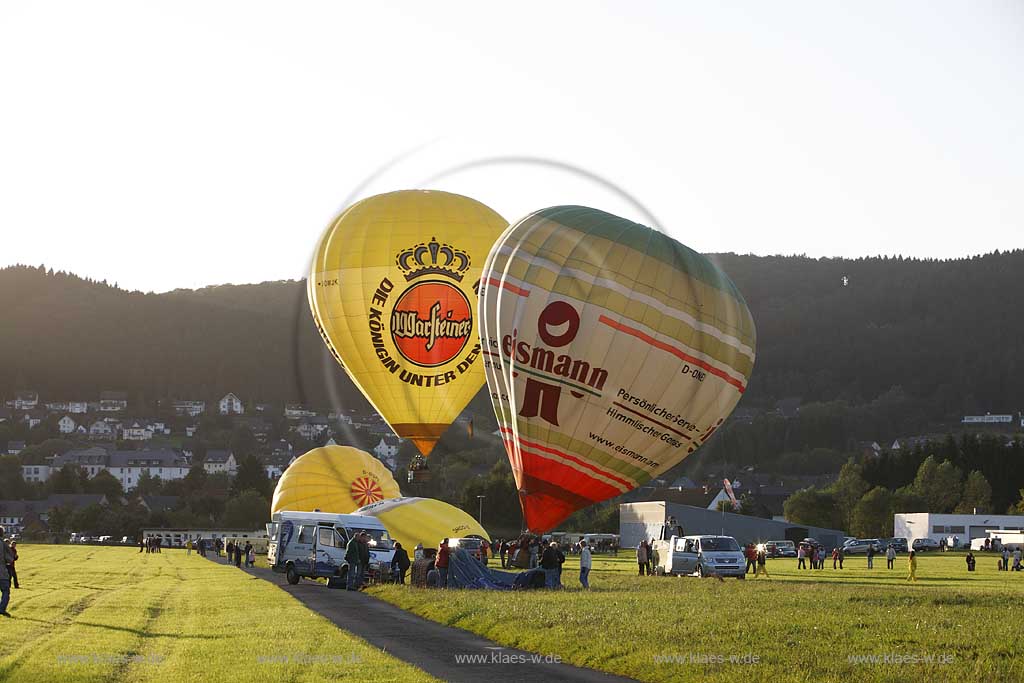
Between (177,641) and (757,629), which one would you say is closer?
(757,629)

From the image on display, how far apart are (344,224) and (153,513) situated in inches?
5872

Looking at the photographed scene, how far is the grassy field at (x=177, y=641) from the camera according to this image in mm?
21031

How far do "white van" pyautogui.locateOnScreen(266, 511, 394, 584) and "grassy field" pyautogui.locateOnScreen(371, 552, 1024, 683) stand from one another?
1049cm

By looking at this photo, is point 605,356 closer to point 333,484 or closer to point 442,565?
point 442,565

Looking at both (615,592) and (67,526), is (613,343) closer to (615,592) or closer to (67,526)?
(615,592)

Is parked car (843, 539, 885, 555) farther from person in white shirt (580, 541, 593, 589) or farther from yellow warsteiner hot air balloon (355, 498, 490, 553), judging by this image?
person in white shirt (580, 541, 593, 589)

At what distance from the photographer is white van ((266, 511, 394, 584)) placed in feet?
165

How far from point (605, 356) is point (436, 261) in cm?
1535

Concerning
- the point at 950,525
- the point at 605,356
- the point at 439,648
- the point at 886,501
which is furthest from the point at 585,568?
the point at 886,501

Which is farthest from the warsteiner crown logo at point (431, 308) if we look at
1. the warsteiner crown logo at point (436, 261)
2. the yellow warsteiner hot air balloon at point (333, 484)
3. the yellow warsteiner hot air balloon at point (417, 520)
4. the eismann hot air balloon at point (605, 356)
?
the yellow warsteiner hot air balloon at point (333, 484)

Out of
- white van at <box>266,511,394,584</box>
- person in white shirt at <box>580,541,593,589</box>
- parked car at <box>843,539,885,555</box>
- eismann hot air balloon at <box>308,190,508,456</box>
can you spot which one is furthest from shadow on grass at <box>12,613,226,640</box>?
parked car at <box>843,539,885,555</box>

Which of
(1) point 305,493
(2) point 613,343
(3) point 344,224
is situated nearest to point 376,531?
(3) point 344,224

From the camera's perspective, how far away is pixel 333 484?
74.5 meters

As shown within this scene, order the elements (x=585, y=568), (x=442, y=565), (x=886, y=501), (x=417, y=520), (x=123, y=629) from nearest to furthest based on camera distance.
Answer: (x=123, y=629) → (x=442, y=565) → (x=585, y=568) → (x=417, y=520) → (x=886, y=501)
